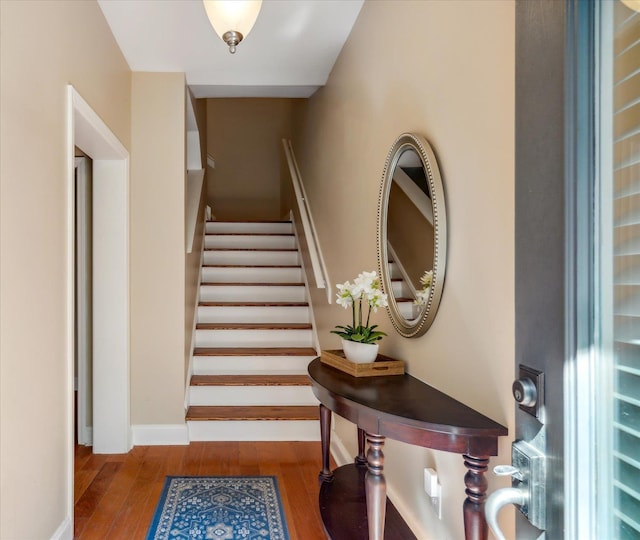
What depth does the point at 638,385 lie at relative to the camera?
0.60 metres

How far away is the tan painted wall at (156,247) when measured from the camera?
3225 mm

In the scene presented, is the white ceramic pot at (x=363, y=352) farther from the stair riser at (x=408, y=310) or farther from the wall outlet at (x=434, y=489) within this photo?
the wall outlet at (x=434, y=489)

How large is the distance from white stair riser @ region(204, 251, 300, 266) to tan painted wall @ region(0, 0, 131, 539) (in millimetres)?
2732

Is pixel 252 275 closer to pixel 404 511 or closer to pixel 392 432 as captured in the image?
pixel 404 511

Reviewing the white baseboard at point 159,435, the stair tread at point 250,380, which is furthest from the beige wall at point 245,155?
the white baseboard at point 159,435

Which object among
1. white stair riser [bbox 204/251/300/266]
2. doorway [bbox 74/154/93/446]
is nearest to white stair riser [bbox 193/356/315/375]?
doorway [bbox 74/154/93/446]

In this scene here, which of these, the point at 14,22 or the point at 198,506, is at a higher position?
the point at 14,22

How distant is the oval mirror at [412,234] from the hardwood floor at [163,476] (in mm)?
1191

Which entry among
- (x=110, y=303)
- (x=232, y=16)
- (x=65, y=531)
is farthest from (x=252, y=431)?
(x=232, y=16)

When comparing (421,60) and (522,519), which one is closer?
(522,519)

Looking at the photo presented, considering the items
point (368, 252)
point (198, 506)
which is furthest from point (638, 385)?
point (198, 506)

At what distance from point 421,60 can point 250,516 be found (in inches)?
85.6

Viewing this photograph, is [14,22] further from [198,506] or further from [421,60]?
[198,506]

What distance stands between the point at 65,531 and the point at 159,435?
122 cm
